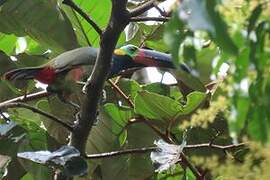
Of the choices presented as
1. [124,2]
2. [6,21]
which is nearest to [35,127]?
[6,21]

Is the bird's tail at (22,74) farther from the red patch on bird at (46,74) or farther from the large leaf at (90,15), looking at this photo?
the large leaf at (90,15)

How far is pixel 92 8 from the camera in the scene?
1.57m

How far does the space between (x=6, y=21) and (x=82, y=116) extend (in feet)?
1.63

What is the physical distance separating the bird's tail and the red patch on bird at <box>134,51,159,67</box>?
0.21 metres

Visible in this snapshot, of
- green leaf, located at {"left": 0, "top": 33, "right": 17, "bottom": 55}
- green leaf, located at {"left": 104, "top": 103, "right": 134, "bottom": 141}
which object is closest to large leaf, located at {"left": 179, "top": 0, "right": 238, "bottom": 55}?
green leaf, located at {"left": 104, "top": 103, "right": 134, "bottom": 141}

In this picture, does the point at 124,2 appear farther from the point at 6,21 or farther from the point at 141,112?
the point at 6,21

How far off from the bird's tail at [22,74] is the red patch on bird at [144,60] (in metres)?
0.21

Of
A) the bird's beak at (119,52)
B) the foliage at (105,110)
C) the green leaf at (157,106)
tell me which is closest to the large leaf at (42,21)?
the foliage at (105,110)

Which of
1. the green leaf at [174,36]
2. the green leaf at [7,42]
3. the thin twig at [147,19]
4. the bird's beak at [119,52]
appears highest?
the green leaf at [174,36]

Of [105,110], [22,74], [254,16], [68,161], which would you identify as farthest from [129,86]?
[254,16]

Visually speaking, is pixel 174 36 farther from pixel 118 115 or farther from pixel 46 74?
pixel 118 115

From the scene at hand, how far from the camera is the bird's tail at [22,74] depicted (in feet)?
4.37

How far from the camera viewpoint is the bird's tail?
1.33 m

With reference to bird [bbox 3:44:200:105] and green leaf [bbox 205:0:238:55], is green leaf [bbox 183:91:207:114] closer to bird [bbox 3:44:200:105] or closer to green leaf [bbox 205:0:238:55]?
bird [bbox 3:44:200:105]
